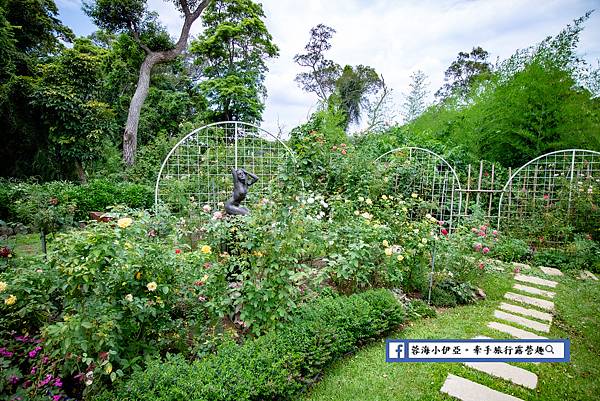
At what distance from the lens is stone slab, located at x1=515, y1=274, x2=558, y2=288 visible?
147 inches

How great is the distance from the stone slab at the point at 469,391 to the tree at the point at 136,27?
9363 mm

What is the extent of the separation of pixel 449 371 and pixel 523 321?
4.05ft

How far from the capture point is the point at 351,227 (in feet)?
9.57

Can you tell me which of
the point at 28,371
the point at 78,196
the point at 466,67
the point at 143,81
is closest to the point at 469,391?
the point at 28,371

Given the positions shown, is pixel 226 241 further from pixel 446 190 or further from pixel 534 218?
pixel 534 218

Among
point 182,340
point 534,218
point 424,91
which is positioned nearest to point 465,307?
point 182,340

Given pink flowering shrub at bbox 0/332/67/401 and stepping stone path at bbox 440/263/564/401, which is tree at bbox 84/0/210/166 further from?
stepping stone path at bbox 440/263/564/401

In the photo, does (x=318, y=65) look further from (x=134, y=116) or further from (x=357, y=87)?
(x=134, y=116)

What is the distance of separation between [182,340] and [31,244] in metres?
4.99

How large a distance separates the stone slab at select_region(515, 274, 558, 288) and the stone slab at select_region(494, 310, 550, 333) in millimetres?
1285

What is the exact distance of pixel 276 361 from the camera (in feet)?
5.53

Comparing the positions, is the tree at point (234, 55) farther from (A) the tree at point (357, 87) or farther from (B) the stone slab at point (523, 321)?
Answer: (B) the stone slab at point (523, 321)

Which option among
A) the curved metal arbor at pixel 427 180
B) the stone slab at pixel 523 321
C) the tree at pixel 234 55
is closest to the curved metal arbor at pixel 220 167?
the curved metal arbor at pixel 427 180

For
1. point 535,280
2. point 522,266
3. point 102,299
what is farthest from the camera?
A: point 522,266
